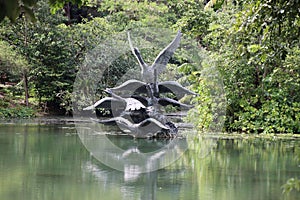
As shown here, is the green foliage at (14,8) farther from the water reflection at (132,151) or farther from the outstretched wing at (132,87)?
the outstretched wing at (132,87)

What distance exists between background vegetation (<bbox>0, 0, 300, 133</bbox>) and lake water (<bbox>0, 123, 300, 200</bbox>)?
135 centimetres

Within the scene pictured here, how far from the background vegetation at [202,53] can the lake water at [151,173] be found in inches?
53.0

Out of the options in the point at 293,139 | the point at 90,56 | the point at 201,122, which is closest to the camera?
the point at 293,139

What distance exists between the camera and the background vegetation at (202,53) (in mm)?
4820

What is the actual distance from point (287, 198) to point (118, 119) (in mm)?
6569

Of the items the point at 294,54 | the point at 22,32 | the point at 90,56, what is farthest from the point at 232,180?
the point at 22,32

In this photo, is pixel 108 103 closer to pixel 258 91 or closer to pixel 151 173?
pixel 258 91

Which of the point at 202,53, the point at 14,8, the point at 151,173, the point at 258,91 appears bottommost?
the point at 151,173

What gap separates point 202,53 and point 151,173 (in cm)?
718

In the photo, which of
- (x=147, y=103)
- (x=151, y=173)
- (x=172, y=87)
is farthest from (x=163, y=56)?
(x=151, y=173)

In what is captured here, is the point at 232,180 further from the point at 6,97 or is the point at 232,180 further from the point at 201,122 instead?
the point at 6,97

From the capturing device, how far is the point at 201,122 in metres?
13.0

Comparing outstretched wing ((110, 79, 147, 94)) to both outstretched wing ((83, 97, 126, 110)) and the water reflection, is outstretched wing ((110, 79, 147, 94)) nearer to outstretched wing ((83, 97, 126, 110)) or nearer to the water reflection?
outstretched wing ((83, 97, 126, 110))

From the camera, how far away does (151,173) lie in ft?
22.6
